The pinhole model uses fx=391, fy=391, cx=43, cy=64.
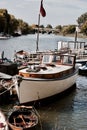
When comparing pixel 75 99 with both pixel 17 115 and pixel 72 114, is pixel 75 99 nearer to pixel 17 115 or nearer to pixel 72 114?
pixel 72 114

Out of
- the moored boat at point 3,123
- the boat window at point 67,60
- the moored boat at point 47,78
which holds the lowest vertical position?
the moored boat at point 3,123

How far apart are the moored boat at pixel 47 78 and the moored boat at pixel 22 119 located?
339cm

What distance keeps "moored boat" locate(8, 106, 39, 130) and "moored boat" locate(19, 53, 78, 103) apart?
339 centimetres

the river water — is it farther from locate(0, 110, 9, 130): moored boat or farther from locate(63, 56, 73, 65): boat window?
locate(0, 110, 9, 130): moored boat

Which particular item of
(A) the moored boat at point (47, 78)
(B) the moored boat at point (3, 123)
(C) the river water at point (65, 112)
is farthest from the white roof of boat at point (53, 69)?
(B) the moored boat at point (3, 123)

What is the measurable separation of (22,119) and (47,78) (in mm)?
7155

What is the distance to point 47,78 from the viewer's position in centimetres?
3284

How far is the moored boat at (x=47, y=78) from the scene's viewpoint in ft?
103

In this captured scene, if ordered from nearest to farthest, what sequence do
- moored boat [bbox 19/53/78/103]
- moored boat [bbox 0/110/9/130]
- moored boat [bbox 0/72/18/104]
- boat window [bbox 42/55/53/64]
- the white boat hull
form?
moored boat [bbox 0/110/9/130] < the white boat hull < moored boat [bbox 19/53/78/103] < moored boat [bbox 0/72/18/104] < boat window [bbox 42/55/53/64]

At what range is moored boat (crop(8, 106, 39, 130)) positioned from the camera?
24484 mm

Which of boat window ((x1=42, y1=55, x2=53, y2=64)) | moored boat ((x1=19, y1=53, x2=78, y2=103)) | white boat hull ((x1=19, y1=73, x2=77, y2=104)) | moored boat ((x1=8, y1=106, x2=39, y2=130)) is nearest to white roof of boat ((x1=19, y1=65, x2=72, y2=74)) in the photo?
moored boat ((x1=19, y1=53, x2=78, y2=103))

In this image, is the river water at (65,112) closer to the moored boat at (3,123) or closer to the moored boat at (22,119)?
the moored boat at (22,119)

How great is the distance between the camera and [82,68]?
174ft

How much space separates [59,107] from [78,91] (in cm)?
804
